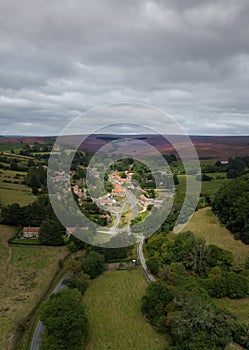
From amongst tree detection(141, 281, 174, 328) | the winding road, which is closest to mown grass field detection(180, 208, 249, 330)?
tree detection(141, 281, 174, 328)

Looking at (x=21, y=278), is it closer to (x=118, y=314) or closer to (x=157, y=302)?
(x=118, y=314)

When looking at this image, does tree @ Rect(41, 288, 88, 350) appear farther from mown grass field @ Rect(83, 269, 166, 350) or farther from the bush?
the bush

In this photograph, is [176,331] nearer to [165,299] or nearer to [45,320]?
[165,299]

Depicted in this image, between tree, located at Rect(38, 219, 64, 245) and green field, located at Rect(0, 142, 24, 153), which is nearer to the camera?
tree, located at Rect(38, 219, 64, 245)

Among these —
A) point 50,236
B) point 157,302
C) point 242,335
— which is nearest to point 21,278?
point 50,236

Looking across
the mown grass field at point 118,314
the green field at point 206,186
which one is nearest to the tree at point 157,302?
the mown grass field at point 118,314
